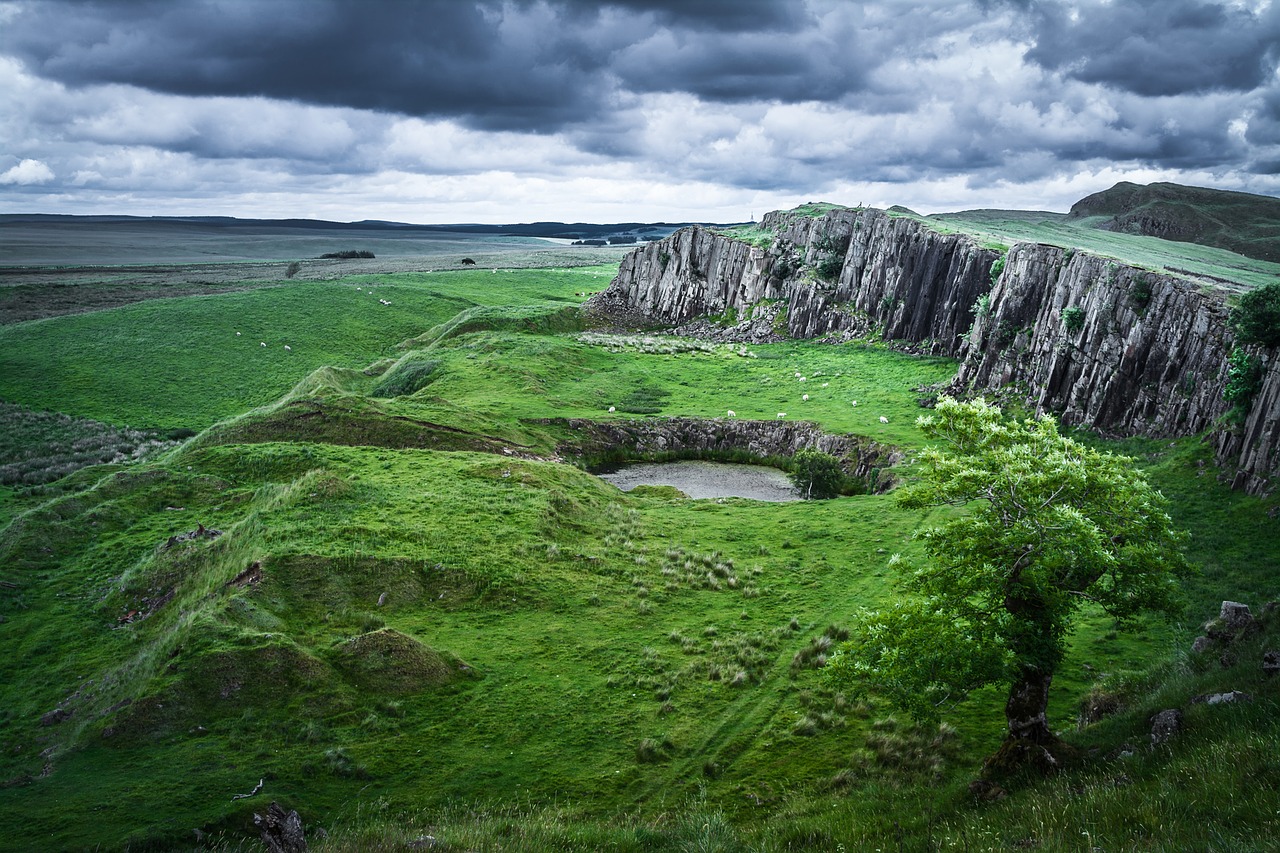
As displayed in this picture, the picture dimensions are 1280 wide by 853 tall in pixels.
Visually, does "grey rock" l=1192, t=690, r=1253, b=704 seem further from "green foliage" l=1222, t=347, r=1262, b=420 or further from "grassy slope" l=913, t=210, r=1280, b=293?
"grassy slope" l=913, t=210, r=1280, b=293

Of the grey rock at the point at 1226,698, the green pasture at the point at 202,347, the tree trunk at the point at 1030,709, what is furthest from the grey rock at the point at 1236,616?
the green pasture at the point at 202,347

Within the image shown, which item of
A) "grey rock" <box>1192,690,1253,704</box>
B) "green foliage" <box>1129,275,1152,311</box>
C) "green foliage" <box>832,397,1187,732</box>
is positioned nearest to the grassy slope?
"green foliage" <box>1129,275,1152,311</box>

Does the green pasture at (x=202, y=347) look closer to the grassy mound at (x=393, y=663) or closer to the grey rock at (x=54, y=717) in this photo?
the grey rock at (x=54, y=717)

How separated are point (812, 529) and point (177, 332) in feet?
355

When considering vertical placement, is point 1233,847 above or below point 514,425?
above

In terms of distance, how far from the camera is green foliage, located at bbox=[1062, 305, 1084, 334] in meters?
57.0

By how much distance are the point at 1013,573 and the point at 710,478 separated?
4465 cm

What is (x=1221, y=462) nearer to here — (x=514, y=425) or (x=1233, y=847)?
(x=1233, y=847)

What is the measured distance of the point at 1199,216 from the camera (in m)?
132

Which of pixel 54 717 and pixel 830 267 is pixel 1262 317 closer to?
pixel 54 717

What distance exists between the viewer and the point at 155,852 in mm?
18734

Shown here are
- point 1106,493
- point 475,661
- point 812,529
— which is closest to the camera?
point 1106,493

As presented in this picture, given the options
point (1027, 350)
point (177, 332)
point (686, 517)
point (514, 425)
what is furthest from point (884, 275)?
point (177, 332)

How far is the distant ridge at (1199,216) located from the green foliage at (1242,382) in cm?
8085
